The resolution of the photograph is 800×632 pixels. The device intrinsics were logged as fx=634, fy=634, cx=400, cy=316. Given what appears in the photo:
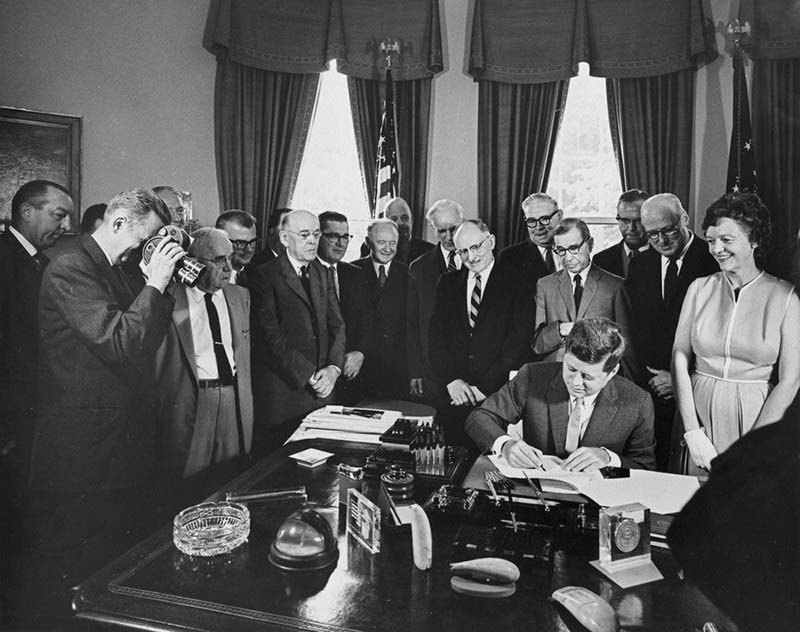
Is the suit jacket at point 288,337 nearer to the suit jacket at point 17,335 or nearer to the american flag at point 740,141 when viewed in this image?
the suit jacket at point 17,335

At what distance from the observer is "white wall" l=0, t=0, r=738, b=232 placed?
86.0 inches

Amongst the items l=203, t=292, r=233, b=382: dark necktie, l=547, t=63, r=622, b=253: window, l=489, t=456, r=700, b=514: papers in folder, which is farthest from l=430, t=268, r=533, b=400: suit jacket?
Answer: l=203, t=292, r=233, b=382: dark necktie

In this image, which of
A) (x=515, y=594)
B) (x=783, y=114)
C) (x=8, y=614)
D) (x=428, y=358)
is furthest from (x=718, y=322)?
(x=8, y=614)

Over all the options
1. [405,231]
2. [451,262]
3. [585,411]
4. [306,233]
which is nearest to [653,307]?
[585,411]

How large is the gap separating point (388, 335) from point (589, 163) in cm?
116

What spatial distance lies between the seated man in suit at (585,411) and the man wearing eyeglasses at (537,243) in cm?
33

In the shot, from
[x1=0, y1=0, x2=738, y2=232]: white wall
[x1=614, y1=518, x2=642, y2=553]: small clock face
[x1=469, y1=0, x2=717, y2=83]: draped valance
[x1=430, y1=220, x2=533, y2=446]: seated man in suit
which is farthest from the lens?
[x1=430, y1=220, x2=533, y2=446]: seated man in suit

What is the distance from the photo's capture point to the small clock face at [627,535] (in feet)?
4.29

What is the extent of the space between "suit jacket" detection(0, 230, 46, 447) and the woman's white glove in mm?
2266

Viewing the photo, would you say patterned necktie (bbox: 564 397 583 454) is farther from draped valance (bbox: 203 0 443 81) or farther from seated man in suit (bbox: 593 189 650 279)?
draped valance (bbox: 203 0 443 81)

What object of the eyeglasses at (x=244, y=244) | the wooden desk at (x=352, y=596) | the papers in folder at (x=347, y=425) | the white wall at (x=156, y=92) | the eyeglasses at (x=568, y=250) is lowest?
the wooden desk at (x=352, y=596)

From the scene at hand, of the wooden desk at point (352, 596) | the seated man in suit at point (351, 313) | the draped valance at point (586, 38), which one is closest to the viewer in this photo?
the wooden desk at point (352, 596)

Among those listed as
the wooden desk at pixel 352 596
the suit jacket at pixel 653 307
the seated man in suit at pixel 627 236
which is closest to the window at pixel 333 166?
the seated man in suit at pixel 627 236

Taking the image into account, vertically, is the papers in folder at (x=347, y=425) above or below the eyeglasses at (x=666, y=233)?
below
